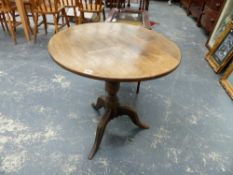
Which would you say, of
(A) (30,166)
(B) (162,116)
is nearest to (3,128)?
(A) (30,166)

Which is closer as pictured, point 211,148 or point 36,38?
point 211,148

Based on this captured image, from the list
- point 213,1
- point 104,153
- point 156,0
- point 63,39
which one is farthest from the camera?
point 156,0

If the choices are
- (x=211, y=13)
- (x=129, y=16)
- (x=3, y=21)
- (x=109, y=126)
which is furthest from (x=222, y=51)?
(x=3, y=21)

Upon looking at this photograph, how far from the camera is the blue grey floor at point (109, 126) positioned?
126 centimetres

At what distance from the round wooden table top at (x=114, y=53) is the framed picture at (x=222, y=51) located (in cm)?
138

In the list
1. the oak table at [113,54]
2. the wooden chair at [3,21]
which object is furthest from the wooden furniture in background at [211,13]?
the wooden chair at [3,21]

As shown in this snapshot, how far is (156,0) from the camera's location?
5195mm

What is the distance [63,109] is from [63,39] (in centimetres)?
73

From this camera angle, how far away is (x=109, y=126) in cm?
154

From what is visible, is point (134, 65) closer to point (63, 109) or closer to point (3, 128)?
point (63, 109)

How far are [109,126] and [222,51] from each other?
1.79 m

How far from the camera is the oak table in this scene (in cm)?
88

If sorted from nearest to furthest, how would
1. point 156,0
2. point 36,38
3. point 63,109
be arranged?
1. point 63,109
2. point 36,38
3. point 156,0

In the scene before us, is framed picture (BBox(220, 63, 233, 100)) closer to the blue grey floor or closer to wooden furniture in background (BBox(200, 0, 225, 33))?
the blue grey floor
